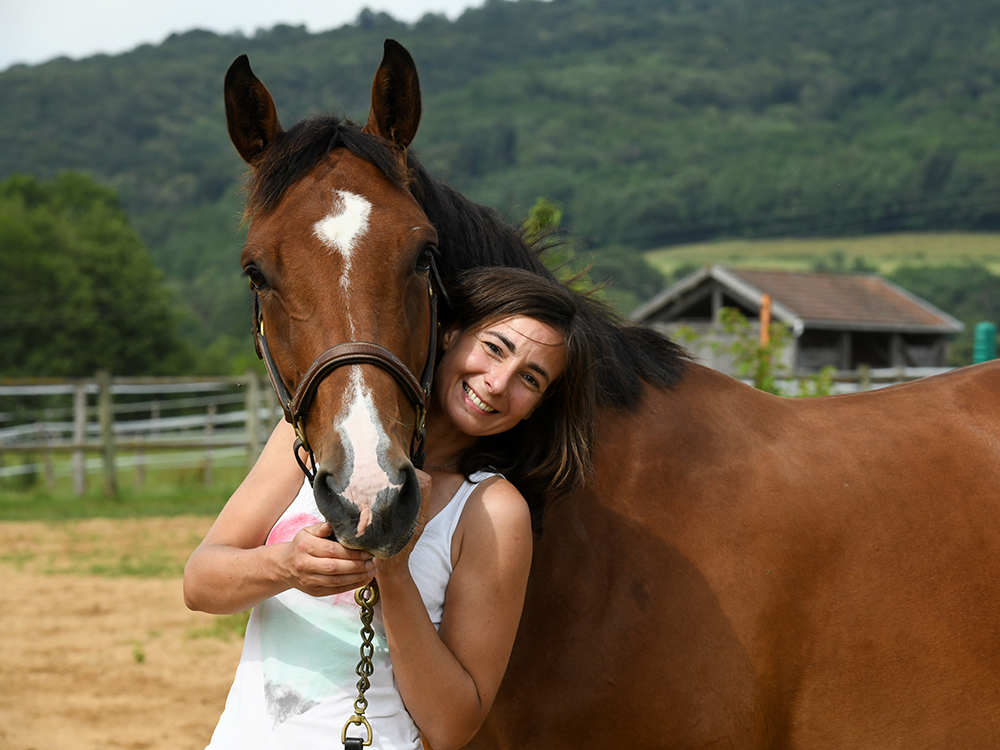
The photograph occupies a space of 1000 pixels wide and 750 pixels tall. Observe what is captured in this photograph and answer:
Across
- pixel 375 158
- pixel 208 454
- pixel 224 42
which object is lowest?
pixel 208 454

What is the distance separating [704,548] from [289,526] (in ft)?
3.33

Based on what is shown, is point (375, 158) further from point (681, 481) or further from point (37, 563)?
point (37, 563)

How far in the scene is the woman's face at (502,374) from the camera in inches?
Answer: 69.4

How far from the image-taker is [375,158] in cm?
179

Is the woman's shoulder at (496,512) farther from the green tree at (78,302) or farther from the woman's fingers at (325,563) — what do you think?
the green tree at (78,302)

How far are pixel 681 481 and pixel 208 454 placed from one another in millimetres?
14225

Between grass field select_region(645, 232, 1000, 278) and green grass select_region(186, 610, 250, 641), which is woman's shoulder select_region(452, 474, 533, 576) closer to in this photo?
green grass select_region(186, 610, 250, 641)

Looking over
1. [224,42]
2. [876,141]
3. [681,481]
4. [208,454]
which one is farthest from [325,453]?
[224,42]

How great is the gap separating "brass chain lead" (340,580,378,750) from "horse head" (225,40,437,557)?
0.23 m

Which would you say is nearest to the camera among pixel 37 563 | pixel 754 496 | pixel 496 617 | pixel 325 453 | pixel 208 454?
pixel 325 453

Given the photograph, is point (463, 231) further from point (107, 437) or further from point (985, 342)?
point (107, 437)

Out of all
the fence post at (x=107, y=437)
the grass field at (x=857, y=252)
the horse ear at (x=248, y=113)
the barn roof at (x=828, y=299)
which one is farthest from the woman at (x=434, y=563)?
the grass field at (x=857, y=252)

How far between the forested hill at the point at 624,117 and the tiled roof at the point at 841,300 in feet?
54.8

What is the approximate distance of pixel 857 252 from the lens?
1766 inches
